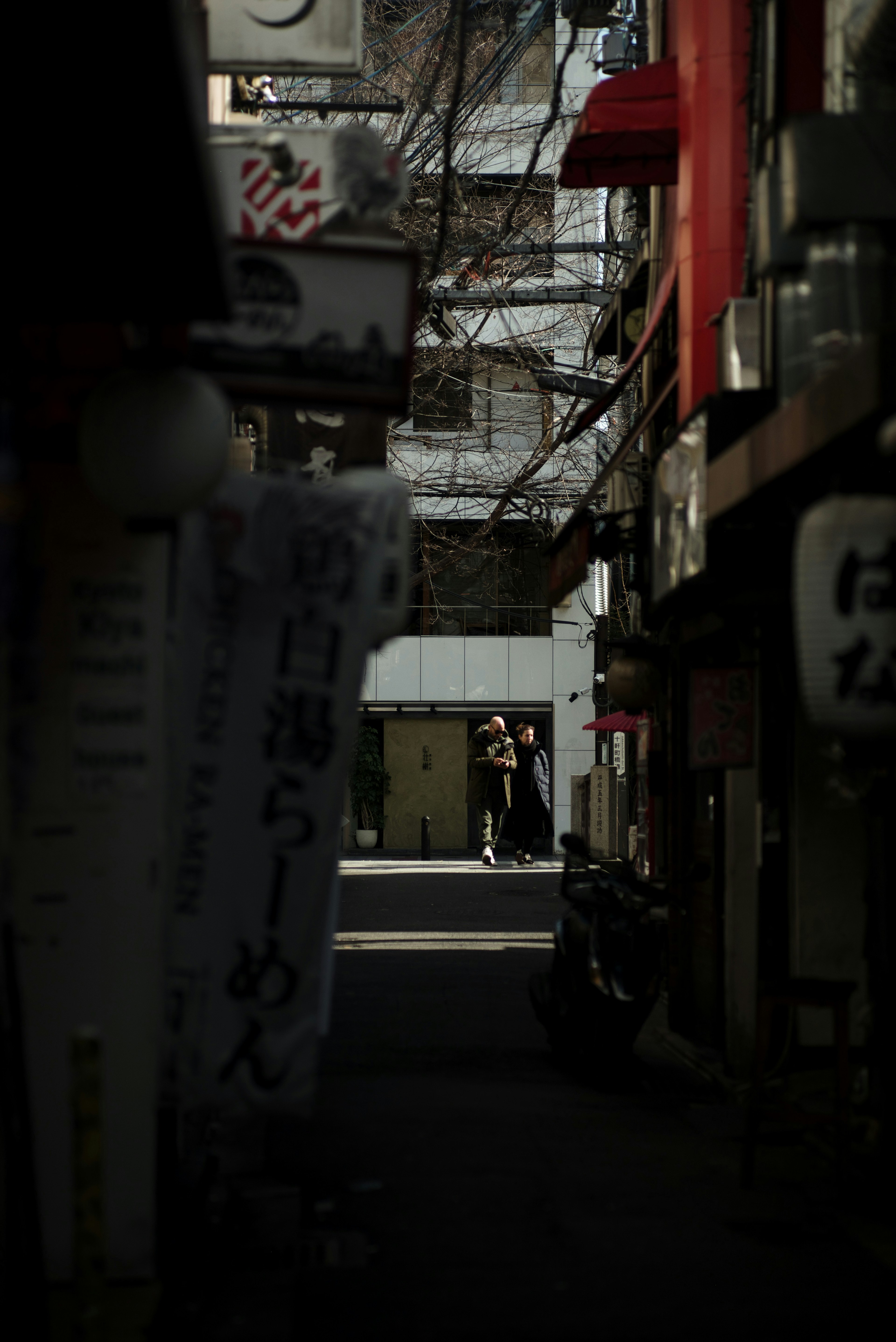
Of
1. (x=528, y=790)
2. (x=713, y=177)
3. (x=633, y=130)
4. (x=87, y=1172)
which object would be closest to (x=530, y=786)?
(x=528, y=790)

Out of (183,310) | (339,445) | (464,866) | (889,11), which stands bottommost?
(464,866)

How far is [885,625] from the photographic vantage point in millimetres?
5344

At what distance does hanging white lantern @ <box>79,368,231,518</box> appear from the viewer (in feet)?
13.3

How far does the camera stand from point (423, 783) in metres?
31.9

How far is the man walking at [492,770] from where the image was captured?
2209cm

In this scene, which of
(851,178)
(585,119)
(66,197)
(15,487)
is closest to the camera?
(66,197)

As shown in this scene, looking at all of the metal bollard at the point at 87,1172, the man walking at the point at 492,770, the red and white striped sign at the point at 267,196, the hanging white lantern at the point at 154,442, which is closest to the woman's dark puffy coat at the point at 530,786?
the man walking at the point at 492,770

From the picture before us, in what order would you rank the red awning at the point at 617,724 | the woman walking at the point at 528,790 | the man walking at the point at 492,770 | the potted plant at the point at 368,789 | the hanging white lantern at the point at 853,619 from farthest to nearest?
the potted plant at the point at 368,789, the man walking at the point at 492,770, the woman walking at the point at 528,790, the red awning at the point at 617,724, the hanging white lantern at the point at 853,619

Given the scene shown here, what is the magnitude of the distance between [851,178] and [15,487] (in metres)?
4.60

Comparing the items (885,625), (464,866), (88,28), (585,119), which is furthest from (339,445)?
(464,866)

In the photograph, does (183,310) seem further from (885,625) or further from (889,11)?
(889,11)

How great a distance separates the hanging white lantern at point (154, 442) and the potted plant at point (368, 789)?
27.0 meters

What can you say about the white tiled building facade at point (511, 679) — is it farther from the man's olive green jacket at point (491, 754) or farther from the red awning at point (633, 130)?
the red awning at point (633, 130)

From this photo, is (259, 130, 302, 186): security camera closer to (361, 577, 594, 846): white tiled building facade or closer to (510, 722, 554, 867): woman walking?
(510, 722, 554, 867): woman walking
